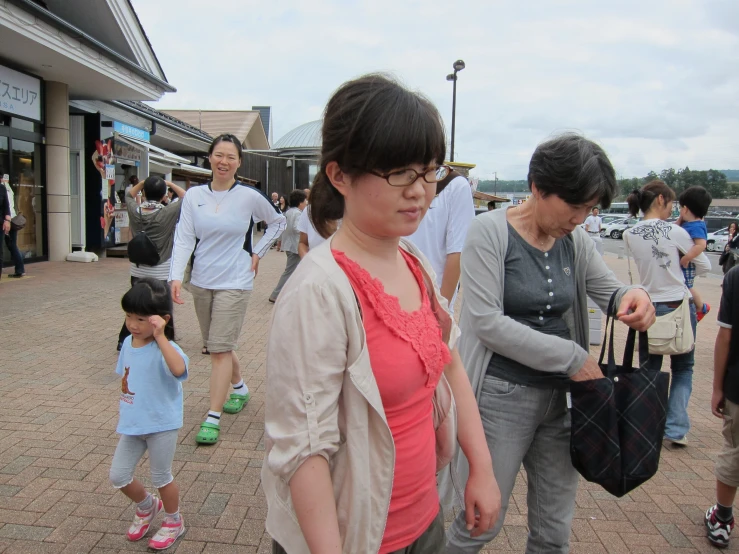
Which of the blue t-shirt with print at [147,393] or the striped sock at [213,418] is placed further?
the striped sock at [213,418]

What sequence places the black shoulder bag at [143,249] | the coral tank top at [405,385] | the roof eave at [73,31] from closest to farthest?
the coral tank top at [405,385] < the black shoulder bag at [143,249] < the roof eave at [73,31]

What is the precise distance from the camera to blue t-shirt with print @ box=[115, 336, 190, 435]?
2.72 m

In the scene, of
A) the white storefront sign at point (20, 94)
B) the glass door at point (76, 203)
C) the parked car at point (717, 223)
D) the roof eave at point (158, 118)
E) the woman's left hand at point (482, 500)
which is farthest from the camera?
the parked car at point (717, 223)

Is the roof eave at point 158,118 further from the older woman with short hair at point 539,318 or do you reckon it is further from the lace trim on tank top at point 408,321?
the lace trim on tank top at point 408,321

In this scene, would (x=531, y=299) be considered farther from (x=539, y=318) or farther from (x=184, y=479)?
(x=184, y=479)

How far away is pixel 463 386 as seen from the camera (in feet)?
5.79

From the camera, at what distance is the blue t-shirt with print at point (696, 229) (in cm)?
448

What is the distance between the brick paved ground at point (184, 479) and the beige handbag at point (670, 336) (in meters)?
0.80

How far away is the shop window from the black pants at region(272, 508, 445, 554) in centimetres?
1291

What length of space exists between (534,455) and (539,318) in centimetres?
56

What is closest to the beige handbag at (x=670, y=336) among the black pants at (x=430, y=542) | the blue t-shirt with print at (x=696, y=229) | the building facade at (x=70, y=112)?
the blue t-shirt with print at (x=696, y=229)

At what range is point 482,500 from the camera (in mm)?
1700

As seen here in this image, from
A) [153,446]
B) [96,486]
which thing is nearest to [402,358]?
[153,446]

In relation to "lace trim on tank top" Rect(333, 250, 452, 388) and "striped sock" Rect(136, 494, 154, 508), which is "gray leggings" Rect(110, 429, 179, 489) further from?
"lace trim on tank top" Rect(333, 250, 452, 388)
